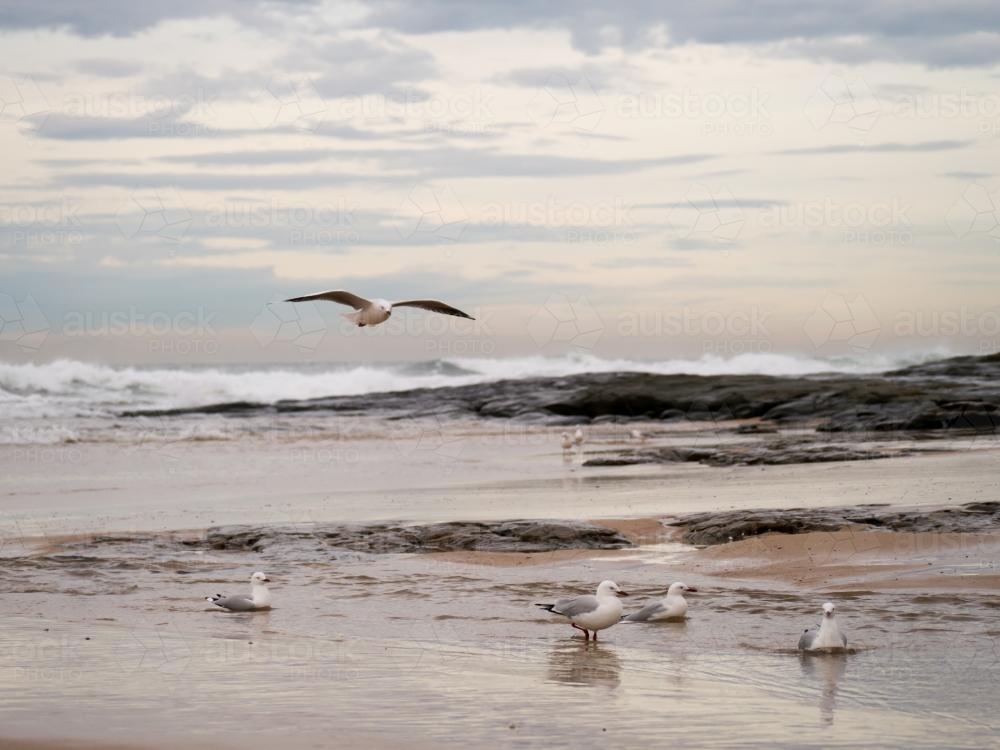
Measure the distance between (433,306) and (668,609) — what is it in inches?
234

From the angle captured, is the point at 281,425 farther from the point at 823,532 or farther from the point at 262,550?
the point at 823,532

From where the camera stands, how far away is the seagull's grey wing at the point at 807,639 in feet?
25.2

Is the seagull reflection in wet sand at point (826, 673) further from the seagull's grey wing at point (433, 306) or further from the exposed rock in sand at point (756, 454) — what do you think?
the exposed rock in sand at point (756, 454)

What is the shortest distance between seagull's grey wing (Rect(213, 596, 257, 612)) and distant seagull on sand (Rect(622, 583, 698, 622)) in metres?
3.00

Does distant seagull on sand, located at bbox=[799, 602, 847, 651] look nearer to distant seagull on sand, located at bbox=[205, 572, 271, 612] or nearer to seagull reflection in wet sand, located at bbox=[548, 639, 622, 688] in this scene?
seagull reflection in wet sand, located at bbox=[548, 639, 622, 688]

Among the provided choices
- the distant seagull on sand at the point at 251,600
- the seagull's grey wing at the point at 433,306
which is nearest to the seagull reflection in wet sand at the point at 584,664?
the distant seagull on sand at the point at 251,600

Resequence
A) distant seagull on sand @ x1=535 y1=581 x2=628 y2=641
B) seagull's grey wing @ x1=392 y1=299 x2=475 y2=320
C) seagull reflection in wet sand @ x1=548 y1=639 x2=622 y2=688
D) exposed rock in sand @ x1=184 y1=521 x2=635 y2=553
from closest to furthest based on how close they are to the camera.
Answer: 1. seagull reflection in wet sand @ x1=548 y1=639 x2=622 y2=688
2. distant seagull on sand @ x1=535 y1=581 x2=628 y2=641
3. exposed rock in sand @ x1=184 y1=521 x2=635 y2=553
4. seagull's grey wing @ x1=392 y1=299 x2=475 y2=320

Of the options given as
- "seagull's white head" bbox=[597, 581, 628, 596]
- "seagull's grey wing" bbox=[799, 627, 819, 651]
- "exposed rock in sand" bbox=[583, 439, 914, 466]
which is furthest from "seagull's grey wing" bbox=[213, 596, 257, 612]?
"exposed rock in sand" bbox=[583, 439, 914, 466]

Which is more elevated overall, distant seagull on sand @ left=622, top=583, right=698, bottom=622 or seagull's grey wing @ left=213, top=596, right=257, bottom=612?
distant seagull on sand @ left=622, top=583, right=698, bottom=622

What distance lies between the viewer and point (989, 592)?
30.2 feet

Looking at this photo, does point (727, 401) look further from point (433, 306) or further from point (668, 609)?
point (668, 609)

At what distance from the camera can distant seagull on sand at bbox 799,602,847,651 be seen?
762 cm

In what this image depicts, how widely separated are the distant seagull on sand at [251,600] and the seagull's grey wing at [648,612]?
294cm

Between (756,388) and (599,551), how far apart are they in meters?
26.0
